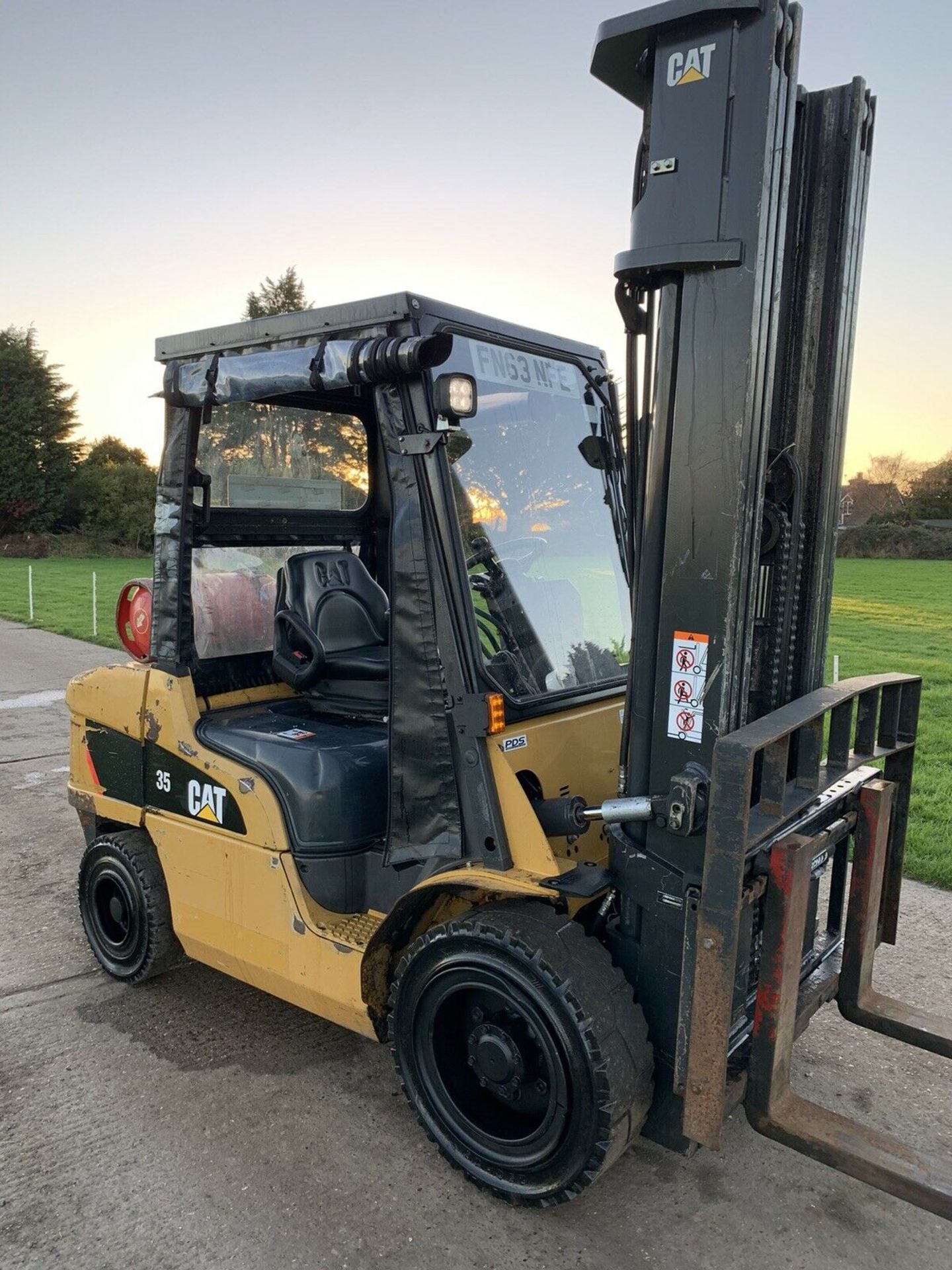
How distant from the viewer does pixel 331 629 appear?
4.22m

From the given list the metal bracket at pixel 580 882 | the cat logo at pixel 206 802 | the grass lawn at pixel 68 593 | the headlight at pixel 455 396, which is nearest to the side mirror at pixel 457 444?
the headlight at pixel 455 396

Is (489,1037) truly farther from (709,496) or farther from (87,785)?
(87,785)

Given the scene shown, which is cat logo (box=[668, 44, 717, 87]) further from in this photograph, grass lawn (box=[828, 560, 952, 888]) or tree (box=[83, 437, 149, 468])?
tree (box=[83, 437, 149, 468])

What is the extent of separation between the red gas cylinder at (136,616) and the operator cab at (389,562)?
256 mm

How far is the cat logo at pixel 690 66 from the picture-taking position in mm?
2631

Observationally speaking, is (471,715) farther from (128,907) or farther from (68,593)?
(68,593)

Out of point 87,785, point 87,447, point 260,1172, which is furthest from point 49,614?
point 87,447

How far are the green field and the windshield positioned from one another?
147 inches

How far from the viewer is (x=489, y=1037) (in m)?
3.06

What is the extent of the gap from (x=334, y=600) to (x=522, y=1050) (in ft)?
6.65

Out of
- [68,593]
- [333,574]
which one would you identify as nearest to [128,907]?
[333,574]

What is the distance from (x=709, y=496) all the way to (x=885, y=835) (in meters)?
1.49

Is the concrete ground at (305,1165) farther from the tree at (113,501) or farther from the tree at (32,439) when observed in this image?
the tree at (32,439)

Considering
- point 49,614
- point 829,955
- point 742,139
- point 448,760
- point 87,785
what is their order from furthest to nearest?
point 49,614, point 87,785, point 829,955, point 448,760, point 742,139
